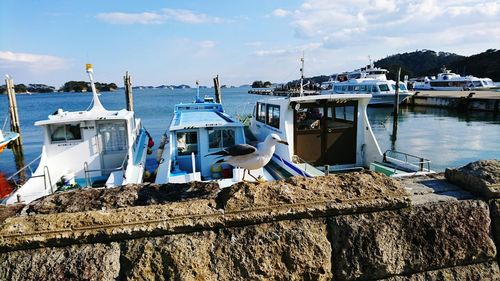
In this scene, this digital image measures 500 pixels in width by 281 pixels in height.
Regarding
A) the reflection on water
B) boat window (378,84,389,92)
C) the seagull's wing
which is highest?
boat window (378,84,389,92)

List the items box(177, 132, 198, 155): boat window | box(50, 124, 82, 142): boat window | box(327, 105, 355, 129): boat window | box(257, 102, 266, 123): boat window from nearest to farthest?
box(327, 105, 355, 129): boat window, box(177, 132, 198, 155): boat window, box(50, 124, 82, 142): boat window, box(257, 102, 266, 123): boat window

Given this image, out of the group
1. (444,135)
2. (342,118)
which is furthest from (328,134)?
(444,135)

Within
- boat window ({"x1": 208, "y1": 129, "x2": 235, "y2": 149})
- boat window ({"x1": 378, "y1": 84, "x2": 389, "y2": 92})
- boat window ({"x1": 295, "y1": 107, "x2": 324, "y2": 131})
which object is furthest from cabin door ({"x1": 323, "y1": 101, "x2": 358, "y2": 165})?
boat window ({"x1": 378, "y1": 84, "x2": 389, "y2": 92})

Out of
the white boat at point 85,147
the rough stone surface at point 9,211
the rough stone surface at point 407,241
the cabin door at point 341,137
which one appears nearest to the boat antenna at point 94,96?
the white boat at point 85,147

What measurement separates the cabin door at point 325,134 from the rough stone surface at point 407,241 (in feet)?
31.3

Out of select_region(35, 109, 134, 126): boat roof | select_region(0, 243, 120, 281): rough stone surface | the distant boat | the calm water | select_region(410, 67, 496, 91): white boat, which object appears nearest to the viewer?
select_region(0, 243, 120, 281): rough stone surface

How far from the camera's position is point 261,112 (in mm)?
15039

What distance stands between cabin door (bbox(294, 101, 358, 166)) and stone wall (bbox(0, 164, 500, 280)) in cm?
955

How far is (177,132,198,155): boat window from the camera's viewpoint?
12.6 metres

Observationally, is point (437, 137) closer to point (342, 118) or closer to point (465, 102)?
point (465, 102)

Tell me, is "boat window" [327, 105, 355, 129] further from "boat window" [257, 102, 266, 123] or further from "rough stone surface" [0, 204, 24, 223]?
"rough stone surface" [0, 204, 24, 223]

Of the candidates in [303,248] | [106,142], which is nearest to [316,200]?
[303,248]

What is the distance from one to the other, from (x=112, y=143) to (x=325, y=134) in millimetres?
9044

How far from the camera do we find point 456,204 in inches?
88.6
